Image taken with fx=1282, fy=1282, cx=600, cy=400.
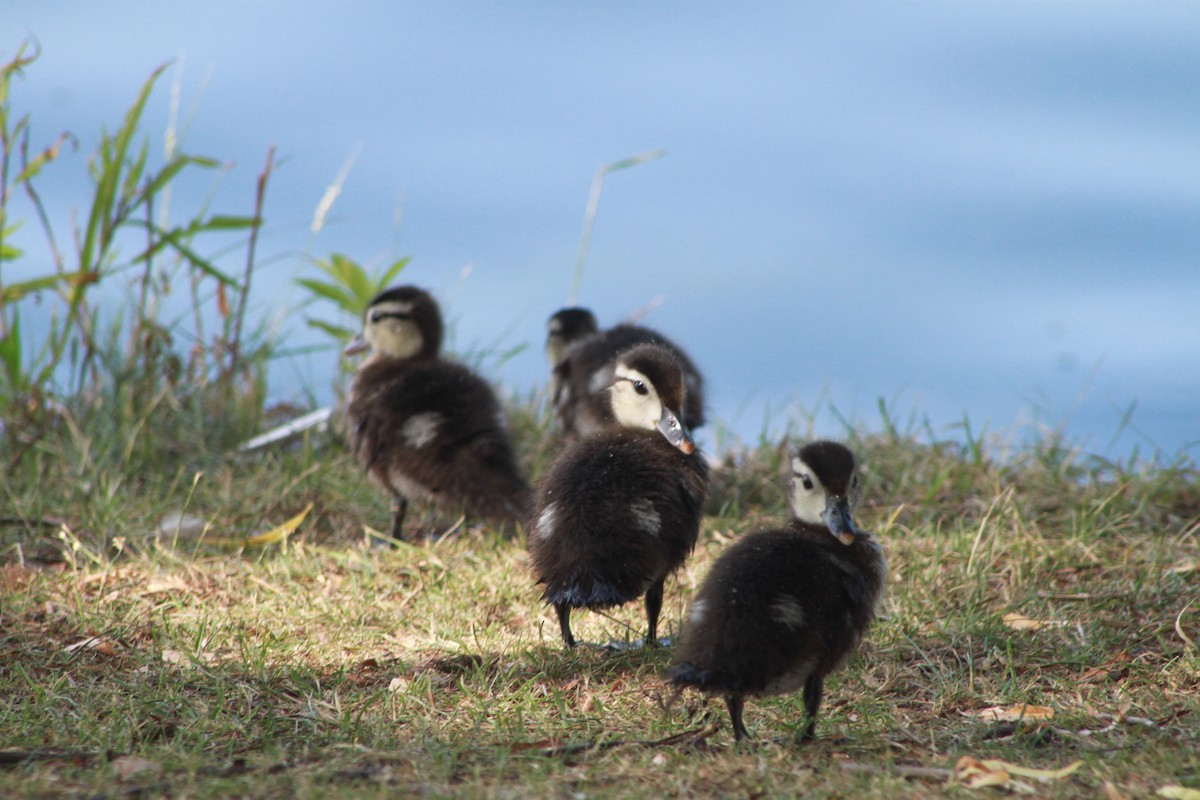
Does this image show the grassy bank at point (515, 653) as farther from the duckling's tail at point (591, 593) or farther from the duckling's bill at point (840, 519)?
the duckling's bill at point (840, 519)

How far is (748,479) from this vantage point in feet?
23.0

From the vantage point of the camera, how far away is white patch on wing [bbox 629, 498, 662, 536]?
168 inches

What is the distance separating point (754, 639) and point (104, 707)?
6.93 feet

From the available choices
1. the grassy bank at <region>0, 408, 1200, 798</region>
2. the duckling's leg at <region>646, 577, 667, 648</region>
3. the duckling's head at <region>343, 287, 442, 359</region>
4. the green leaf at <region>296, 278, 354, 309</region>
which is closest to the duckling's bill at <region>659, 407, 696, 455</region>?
the duckling's leg at <region>646, 577, 667, 648</region>

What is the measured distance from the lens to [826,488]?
13.1 ft

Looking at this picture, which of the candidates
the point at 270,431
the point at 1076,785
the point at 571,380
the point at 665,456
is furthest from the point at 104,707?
the point at 270,431

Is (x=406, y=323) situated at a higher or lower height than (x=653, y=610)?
higher

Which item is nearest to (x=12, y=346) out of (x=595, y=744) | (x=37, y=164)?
(x=37, y=164)

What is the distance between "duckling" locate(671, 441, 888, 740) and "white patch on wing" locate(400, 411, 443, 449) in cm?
250

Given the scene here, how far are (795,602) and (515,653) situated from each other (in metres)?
1.28

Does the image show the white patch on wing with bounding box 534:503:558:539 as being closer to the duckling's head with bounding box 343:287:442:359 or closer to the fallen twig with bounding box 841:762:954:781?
the fallen twig with bounding box 841:762:954:781

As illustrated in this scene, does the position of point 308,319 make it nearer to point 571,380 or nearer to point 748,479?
point 571,380

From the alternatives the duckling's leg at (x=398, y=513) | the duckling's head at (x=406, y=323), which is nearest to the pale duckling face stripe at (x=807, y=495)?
the duckling's leg at (x=398, y=513)

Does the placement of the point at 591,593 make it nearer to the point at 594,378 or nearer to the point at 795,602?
the point at 795,602
